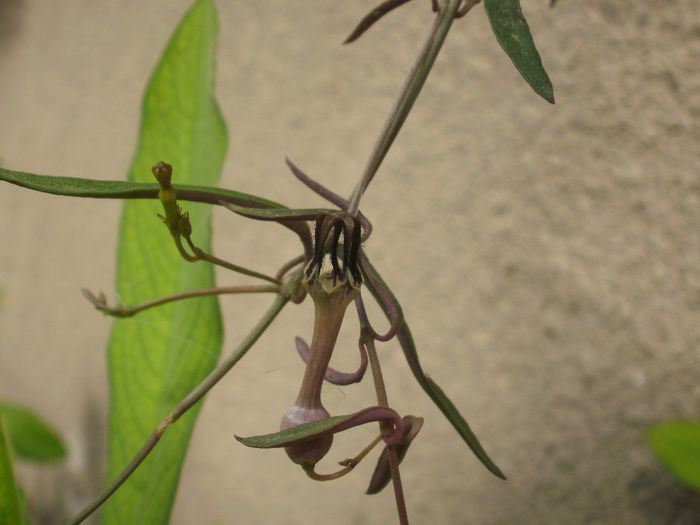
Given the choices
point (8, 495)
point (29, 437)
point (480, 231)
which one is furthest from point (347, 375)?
point (29, 437)

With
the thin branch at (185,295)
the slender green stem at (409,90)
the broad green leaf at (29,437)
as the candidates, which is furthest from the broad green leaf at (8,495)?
the broad green leaf at (29,437)

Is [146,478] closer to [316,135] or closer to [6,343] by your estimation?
[316,135]

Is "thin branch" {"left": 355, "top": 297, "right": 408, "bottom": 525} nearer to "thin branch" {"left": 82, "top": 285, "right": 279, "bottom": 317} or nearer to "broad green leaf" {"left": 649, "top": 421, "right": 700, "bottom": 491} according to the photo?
"thin branch" {"left": 82, "top": 285, "right": 279, "bottom": 317}

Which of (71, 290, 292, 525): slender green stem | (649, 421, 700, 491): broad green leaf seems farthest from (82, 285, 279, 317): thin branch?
(649, 421, 700, 491): broad green leaf

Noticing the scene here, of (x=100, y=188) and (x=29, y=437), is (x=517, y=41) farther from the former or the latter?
(x=29, y=437)

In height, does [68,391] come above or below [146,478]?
below

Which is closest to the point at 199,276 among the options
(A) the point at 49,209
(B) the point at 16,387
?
(A) the point at 49,209

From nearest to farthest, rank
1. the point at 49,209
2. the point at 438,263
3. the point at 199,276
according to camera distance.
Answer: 1. the point at 199,276
2. the point at 438,263
3. the point at 49,209

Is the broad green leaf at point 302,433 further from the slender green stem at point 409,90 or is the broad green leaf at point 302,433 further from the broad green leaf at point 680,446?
the broad green leaf at point 680,446
